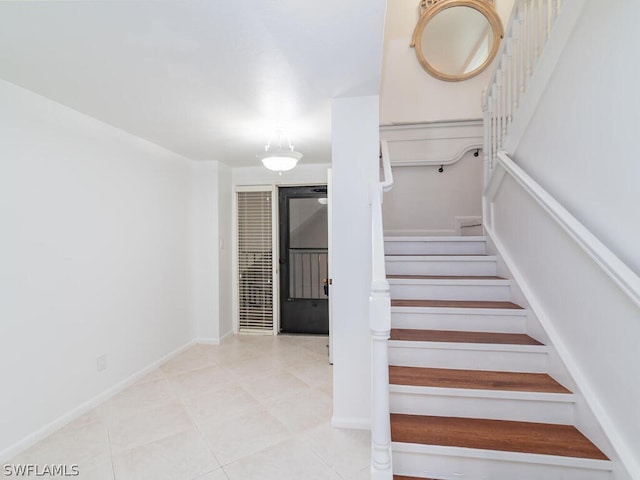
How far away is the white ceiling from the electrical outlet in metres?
1.88

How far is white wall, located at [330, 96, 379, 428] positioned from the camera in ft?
6.99

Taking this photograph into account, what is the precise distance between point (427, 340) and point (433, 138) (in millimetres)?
2323

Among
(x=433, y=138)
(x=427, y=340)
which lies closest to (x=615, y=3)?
(x=427, y=340)

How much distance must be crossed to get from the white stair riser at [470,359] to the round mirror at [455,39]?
2859mm

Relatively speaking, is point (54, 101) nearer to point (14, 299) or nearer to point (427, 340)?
point (14, 299)

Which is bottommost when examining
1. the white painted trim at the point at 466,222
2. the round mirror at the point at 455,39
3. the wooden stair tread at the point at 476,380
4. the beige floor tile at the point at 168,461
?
the beige floor tile at the point at 168,461

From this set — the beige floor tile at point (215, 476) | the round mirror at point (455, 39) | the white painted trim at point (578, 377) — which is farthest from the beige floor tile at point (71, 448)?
the round mirror at point (455, 39)

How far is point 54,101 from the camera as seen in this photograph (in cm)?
220

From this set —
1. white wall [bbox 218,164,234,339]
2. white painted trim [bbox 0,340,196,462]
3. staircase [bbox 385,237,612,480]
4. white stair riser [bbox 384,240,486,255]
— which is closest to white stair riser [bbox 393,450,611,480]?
staircase [bbox 385,237,612,480]

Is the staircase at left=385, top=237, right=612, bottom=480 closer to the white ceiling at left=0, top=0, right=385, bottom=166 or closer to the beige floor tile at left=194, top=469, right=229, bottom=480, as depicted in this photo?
the beige floor tile at left=194, top=469, right=229, bottom=480

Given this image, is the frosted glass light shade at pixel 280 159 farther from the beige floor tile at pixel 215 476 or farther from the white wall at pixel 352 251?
the beige floor tile at pixel 215 476

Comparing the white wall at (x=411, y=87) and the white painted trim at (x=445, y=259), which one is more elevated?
the white wall at (x=411, y=87)

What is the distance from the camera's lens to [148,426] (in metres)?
2.22

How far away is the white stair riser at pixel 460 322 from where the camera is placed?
2014 millimetres
